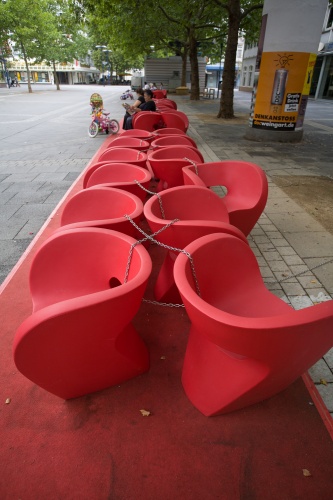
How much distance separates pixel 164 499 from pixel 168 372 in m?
0.76

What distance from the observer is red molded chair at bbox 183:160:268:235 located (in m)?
3.45

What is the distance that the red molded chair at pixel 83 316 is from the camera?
1524mm

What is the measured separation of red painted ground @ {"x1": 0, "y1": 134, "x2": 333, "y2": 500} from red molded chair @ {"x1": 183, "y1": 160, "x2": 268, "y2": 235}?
72.5 inches

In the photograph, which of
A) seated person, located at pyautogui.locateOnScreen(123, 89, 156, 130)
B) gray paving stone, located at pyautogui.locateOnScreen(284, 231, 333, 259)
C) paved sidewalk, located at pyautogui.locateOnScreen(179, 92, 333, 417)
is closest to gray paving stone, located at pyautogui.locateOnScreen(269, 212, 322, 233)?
paved sidewalk, located at pyautogui.locateOnScreen(179, 92, 333, 417)

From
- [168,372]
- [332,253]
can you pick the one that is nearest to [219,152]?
[332,253]

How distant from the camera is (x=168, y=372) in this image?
7.43 ft

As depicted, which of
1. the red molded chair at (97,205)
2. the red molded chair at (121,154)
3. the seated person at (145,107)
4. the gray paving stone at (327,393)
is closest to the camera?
the gray paving stone at (327,393)

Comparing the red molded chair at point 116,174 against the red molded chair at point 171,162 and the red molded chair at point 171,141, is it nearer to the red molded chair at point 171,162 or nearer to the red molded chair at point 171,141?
the red molded chair at point 171,162

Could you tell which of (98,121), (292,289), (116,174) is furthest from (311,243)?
(98,121)

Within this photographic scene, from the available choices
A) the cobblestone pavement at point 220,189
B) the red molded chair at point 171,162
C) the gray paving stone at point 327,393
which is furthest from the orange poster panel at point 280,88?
the gray paving stone at point 327,393

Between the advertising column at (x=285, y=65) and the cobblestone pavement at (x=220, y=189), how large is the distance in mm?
635

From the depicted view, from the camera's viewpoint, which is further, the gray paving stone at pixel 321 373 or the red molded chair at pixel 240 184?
the red molded chair at pixel 240 184

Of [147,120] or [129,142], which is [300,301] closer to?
[129,142]

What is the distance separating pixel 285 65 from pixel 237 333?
366 inches
